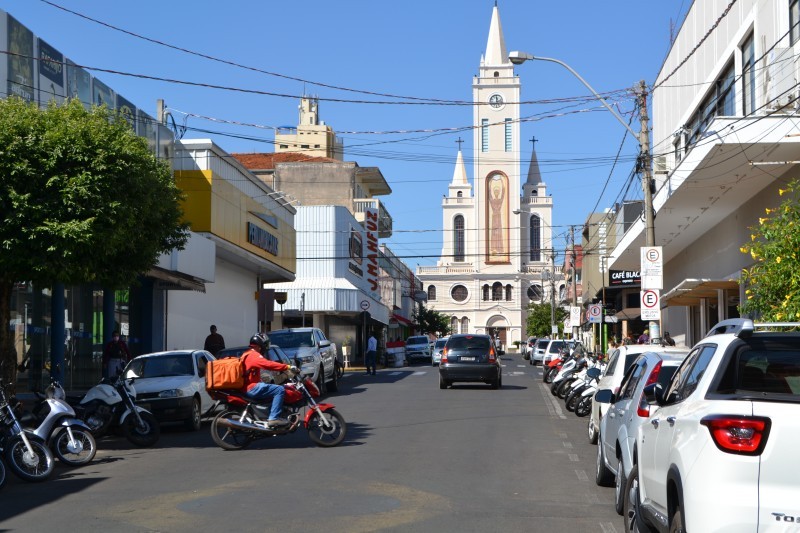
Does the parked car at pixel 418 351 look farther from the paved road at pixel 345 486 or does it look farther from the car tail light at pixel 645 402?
the car tail light at pixel 645 402

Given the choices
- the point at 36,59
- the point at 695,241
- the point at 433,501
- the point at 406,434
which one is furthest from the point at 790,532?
the point at 695,241

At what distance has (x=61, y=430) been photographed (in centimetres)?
1350

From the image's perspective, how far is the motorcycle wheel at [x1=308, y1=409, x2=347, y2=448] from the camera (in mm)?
15078

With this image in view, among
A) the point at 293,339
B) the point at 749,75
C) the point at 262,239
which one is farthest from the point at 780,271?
the point at 262,239

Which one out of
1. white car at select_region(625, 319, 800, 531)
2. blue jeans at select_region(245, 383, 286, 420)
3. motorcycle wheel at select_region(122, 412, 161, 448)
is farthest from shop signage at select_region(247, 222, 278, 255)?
white car at select_region(625, 319, 800, 531)

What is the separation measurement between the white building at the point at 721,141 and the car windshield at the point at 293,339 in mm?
10305

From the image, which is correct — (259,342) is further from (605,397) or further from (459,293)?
(459,293)

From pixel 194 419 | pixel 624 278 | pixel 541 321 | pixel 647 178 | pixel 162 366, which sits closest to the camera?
pixel 194 419

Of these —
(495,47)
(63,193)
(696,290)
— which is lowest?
(696,290)

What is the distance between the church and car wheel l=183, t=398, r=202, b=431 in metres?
105

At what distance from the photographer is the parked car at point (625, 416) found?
8.85 meters

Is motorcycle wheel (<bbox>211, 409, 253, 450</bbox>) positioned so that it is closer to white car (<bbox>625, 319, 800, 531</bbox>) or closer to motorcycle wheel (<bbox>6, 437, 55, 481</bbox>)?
motorcycle wheel (<bbox>6, 437, 55, 481</bbox>)

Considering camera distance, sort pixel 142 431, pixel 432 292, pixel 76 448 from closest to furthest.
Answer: pixel 76 448 → pixel 142 431 → pixel 432 292

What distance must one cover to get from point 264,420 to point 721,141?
9983 mm
